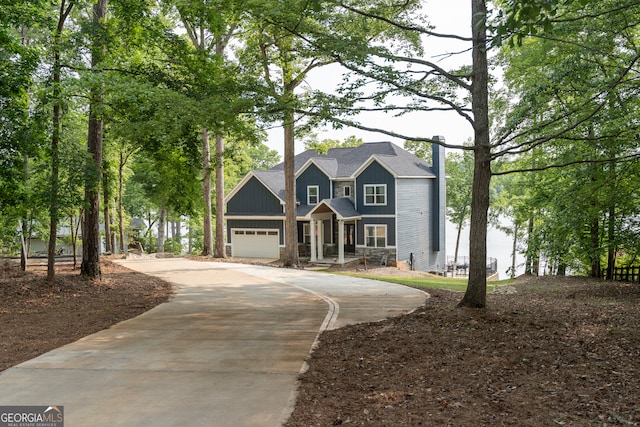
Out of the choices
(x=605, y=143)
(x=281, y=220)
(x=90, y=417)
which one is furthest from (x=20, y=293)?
(x=281, y=220)

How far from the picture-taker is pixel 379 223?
29469 mm

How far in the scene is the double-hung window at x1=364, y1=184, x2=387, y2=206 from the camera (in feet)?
96.5

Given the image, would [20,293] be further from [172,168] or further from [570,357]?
[570,357]

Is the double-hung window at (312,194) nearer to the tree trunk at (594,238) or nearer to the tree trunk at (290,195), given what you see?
the tree trunk at (290,195)

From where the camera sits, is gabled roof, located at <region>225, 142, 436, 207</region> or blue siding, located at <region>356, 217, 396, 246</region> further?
gabled roof, located at <region>225, 142, 436, 207</region>

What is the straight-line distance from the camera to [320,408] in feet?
→ 17.6

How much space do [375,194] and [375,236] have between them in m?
2.50

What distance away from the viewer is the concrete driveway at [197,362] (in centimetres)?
549

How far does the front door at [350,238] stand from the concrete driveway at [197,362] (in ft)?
54.1

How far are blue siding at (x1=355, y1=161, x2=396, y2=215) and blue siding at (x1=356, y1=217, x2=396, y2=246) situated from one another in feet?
1.36

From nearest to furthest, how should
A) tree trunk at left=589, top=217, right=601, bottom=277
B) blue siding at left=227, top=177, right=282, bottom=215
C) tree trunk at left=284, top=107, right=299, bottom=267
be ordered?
tree trunk at left=589, top=217, right=601, bottom=277 < tree trunk at left=284, top=107, right=299, bottom=267 < blue siding at left=227, top=177, right=282, bottom=215

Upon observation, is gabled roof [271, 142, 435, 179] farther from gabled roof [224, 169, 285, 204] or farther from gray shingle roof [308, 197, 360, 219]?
gray shingle roof [308, 197, 360, 219]

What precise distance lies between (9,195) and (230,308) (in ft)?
20.8

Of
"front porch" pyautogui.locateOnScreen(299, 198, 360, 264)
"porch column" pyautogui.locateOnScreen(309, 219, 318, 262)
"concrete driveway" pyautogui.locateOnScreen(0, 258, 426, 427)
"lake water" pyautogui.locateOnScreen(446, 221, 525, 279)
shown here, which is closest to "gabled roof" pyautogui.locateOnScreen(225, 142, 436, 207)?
"front porch" pyautogui.locateOnScreen(299, 198, 360, 264)
